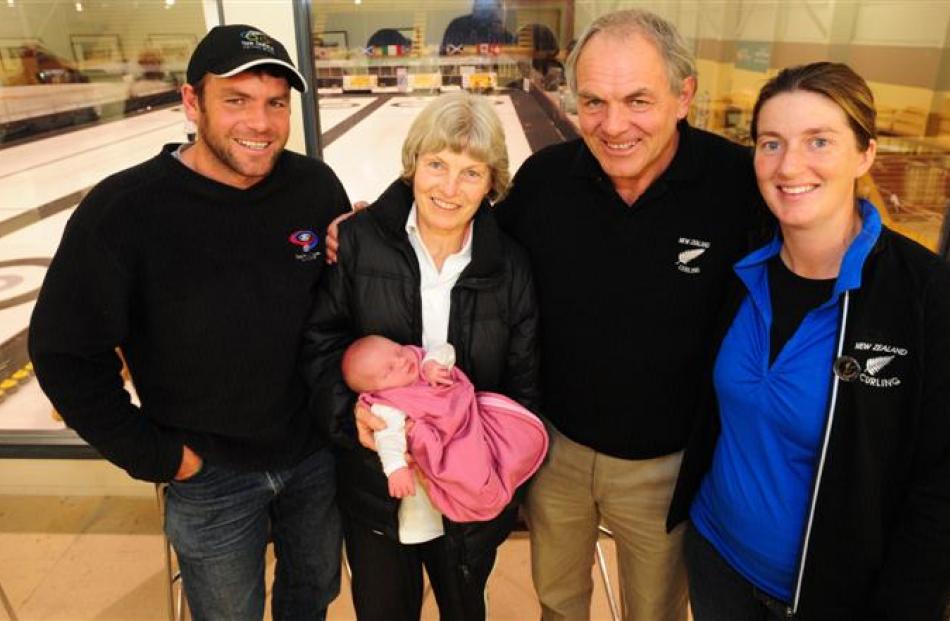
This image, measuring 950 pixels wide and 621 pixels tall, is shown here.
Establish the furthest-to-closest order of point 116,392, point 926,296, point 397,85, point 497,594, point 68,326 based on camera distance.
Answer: point 397,85
point 497,594
point 116,392
point 68,326
point 926,296

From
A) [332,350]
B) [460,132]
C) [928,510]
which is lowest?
[928,510]

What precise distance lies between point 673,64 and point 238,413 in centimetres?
129

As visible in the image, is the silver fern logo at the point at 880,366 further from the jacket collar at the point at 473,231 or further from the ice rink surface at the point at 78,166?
the ice rink surface at the point at 78,166

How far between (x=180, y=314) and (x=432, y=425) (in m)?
0.62

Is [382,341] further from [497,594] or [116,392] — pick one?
[497,594]

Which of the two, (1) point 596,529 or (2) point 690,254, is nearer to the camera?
(2) point 690,254

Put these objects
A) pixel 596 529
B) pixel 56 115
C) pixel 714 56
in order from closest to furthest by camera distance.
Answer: pixel 596 529, pixel 714 56, pixel 56 115

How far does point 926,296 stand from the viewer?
42.9 inches

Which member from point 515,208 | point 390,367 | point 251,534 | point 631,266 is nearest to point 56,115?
point 251,534

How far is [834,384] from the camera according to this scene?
1.14m

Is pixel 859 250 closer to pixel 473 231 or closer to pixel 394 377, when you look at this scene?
pixel 473 231

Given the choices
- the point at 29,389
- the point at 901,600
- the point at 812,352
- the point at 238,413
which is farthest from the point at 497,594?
the point at 29,389

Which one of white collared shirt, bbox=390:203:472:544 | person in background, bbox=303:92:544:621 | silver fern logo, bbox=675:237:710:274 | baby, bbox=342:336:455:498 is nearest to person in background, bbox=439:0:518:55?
person in background, bbox=303:92:544:621

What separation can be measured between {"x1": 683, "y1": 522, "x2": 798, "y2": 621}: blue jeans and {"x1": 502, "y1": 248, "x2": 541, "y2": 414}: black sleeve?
50cm
